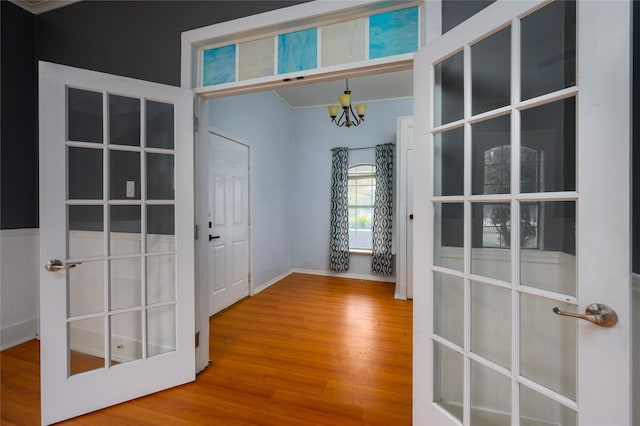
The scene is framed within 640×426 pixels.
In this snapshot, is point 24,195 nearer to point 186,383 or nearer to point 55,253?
point 55,253

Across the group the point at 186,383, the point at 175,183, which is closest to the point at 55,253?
the point at 175,183

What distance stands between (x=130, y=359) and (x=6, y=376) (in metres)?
1.01

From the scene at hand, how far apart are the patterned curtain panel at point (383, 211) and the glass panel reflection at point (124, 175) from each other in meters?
3.39

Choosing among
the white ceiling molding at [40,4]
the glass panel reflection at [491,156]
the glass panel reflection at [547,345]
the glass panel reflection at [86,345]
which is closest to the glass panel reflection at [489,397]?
the glass panel reflection at [547,345]

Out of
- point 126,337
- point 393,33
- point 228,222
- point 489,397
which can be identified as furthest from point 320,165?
point 489,397

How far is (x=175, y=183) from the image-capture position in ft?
5.85

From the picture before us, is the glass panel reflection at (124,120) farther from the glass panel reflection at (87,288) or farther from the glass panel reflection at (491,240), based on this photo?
the glass panel reflection at (491,240)

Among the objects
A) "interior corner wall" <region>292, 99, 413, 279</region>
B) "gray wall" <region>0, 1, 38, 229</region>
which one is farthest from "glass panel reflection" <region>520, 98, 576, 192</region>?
"gray wall" <region>0, 1, 38, 229</region>

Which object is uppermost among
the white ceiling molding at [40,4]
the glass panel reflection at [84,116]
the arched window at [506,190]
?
the white ceiling molding at [40,4]

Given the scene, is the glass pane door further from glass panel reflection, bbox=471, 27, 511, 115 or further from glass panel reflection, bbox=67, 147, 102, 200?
glass panel reflection, bbox=67, 147, 102, 200

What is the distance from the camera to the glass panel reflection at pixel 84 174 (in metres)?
1.56

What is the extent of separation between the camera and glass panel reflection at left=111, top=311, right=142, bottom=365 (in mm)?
1674

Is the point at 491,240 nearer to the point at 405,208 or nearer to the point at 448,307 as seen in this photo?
the point at 448,307

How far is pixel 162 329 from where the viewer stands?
1.81m
